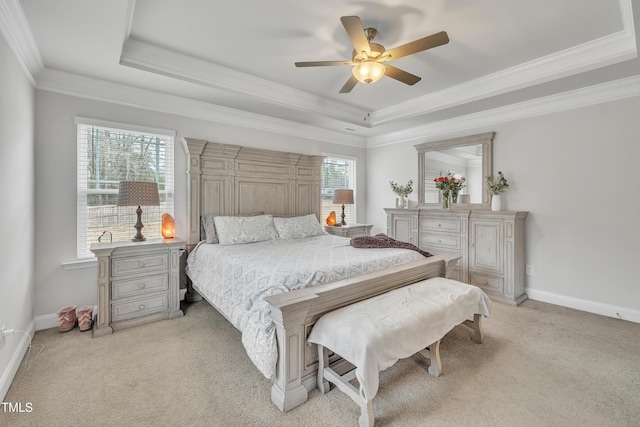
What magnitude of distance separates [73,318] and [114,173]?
1569mm

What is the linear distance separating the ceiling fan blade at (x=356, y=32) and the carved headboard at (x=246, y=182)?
→ 2.32 meters

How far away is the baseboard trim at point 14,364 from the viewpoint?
6.13ft

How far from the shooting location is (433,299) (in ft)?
7.21

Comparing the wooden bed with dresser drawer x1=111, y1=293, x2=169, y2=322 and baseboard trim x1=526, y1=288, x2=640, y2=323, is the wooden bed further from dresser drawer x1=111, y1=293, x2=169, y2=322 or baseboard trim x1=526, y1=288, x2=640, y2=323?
baseboard trim x1=526, y1=288, x2=640, y2=323

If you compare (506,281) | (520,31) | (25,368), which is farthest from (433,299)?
(25,368)

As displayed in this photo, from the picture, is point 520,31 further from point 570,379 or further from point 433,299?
point 570,379

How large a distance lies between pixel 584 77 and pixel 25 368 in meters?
5.70

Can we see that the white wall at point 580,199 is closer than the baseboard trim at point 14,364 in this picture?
No

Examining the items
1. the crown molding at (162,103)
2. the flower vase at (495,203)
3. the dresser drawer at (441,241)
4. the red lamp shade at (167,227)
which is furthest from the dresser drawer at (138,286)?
the flower vase at (495,203)

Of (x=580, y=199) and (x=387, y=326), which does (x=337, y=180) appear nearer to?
(x=580, y=199)

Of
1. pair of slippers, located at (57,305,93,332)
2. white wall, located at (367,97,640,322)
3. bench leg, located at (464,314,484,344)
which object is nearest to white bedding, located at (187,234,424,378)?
bench leg, located at (464,314,484,344)

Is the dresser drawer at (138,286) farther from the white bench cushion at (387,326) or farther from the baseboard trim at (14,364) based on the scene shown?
the white bench cushion at (387,326)

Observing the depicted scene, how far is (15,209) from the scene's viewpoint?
225 centimetres

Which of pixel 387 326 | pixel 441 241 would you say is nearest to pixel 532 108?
pixel 441 241
